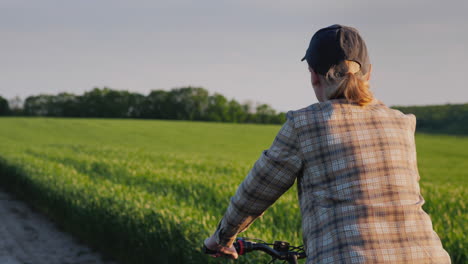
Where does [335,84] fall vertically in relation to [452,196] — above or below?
above

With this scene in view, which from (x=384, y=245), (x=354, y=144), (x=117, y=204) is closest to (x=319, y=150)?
(x=354, y=144)

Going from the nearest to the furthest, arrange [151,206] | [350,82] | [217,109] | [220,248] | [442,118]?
[350,82] < [220,248] < [151,206] < [442,118] < [217,109]

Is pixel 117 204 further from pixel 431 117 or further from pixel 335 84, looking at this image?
pixel 431 117

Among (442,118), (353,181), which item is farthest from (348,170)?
→ (442,118)

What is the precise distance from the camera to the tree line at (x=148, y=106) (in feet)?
301

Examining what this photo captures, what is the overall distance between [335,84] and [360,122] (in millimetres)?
179

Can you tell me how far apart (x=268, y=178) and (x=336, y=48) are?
1.85 feet

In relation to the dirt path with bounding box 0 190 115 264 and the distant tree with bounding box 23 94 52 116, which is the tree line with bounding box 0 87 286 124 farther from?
the dirt path with bounding box 0 190 115 264

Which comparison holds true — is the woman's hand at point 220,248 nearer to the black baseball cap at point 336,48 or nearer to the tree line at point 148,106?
the black baseball cap at point 336,48

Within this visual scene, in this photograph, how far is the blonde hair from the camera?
181cm

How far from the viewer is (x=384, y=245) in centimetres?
164

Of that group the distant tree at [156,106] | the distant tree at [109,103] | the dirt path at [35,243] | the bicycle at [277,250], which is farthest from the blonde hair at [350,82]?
the distant tree at [109,103]

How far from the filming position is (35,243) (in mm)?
7676

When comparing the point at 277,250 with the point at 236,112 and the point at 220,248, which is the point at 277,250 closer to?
the point at 220,248
